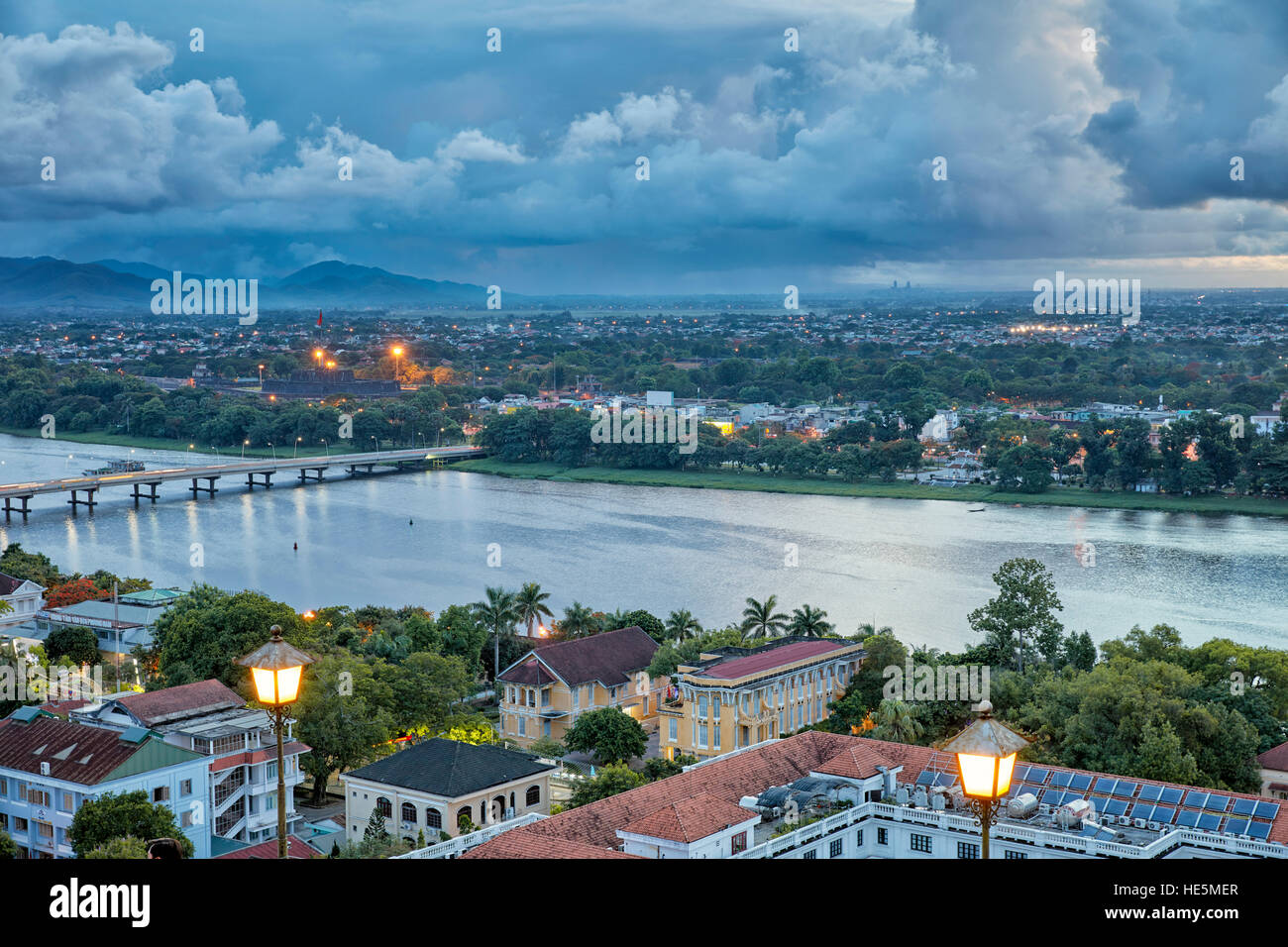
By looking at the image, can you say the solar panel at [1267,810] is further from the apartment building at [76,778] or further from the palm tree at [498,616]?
the palm tree at [498,616]

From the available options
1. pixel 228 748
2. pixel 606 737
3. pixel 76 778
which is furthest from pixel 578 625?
pixel 76 778

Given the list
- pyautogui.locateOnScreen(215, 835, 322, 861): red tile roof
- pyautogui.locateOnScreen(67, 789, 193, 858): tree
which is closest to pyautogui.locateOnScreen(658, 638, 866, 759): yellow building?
pyautogui.locateOnScreen(215, 835, 322, 861): red tile roof

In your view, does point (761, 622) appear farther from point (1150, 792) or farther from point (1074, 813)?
point (1074, 813)

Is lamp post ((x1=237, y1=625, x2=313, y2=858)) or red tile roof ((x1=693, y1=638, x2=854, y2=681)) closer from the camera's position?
lamp post ((x1=237, y1=625, x2=313, y2=858))

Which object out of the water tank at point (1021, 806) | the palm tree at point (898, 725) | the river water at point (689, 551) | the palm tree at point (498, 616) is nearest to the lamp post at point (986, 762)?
the water tank at point (1021, 806)

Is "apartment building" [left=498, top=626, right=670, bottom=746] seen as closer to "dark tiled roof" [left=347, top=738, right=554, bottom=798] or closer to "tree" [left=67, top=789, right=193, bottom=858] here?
"dark tiled roof" [left=347, top=738, right=554, bottom=798]
